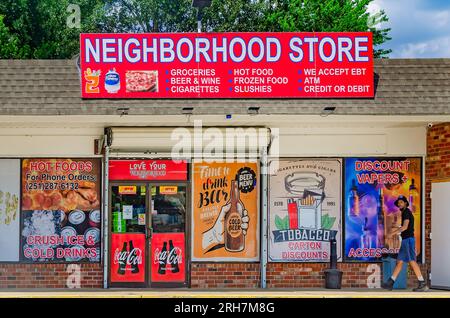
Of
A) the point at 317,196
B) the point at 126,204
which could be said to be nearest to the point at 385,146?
the point at 317,196

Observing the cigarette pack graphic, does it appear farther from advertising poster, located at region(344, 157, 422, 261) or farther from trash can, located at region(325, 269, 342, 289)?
trash can, located at region(325, 269, 342, 289)

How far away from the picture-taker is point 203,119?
52.4ft

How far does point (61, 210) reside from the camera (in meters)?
16.7

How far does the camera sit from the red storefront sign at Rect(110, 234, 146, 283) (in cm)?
1659

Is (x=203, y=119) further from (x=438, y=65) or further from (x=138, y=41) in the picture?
(x=438, y=65)

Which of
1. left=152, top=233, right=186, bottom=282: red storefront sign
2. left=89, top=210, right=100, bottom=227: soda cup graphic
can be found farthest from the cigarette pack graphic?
left=89, top=210, right=100, bottom=227: soda cup graphic

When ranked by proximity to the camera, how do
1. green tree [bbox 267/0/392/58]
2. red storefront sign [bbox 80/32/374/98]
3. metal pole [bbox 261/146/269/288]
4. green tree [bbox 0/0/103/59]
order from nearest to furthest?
1. red storefront sign [bbox 80/32/374/98]
2. metal pole [bbox 261/146/269/288]
3. green tree [bbox 0/0/103/59]
4. green tree [bbox 267/0/392/58]

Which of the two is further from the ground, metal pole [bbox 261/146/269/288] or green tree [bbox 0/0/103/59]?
green tree [bbox 0/0/103/59]

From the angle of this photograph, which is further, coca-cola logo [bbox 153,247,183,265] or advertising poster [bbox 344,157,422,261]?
advertising poster [bbox 344,157,422,261]

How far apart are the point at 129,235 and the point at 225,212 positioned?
2062 mm

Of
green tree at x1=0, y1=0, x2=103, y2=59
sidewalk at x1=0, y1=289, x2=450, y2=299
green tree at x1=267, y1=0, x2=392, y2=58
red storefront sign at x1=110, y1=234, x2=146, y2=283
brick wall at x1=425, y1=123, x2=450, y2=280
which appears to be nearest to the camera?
sidewalk at x1=0, y1=289, x2=450, y2=299

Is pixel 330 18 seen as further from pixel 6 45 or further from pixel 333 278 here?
pixel 333 278

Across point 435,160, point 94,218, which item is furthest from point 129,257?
point 435,160

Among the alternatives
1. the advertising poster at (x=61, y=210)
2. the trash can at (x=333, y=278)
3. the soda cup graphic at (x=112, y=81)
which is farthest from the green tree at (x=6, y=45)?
the trash can at (x=333, y=278)
